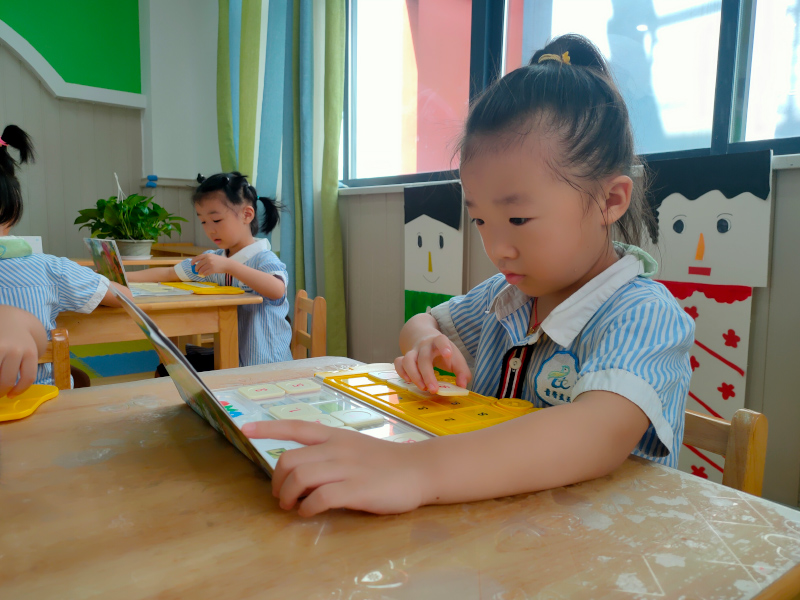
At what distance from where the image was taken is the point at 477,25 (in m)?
2.03

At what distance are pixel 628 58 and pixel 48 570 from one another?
1.75m

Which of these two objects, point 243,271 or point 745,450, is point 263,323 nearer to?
point 243,271

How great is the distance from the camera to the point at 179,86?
3.48 m

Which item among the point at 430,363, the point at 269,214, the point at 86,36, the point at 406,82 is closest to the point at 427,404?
the point at 430,363

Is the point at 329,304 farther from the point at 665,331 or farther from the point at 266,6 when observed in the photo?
the point at 665,331

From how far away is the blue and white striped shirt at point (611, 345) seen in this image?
1.75 ft

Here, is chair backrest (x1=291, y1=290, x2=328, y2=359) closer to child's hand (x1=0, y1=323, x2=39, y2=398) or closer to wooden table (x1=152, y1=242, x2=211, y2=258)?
child's hand (x1=0, y1=323, x2=39, y2=398)

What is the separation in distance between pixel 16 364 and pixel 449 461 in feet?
1.56

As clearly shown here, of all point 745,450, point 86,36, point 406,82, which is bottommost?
point 745,450

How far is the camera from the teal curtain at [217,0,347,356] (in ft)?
8.30

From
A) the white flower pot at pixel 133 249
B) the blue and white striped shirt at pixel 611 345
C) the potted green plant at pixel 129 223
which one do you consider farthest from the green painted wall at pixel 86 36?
the blue and white striped shirt at pixel 611 345

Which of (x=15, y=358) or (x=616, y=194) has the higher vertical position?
(x=616, y=194)

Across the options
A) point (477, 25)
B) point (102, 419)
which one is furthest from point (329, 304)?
point (102, 419)

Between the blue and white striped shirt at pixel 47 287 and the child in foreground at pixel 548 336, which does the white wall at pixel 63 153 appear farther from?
the child in foreground at pixel 548 336
